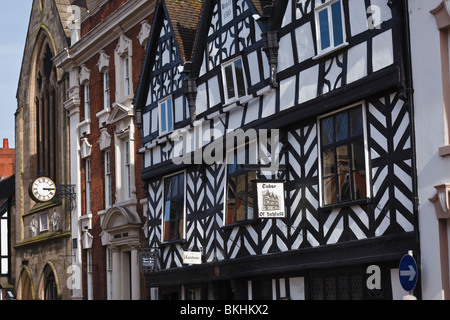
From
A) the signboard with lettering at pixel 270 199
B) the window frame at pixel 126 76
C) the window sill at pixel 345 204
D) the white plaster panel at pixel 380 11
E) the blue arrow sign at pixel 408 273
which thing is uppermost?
the window frame at pixel 126 76

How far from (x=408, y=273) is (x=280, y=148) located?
238 inches

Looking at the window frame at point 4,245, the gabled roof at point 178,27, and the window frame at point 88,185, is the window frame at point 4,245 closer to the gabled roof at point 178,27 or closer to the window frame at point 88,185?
the window frame at point 88,185

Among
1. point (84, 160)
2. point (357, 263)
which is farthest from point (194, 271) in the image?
point (84, 160)

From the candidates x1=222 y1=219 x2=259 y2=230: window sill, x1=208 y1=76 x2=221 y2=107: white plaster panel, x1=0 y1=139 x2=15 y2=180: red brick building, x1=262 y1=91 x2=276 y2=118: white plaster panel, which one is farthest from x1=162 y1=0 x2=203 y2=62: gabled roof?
x1=0 y1=139 x2=15 y2=180: red brick building

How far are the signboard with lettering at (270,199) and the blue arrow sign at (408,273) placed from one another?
194 inches

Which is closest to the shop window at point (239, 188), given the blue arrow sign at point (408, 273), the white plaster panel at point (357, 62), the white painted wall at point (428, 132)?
the white plaster panel at point (357, 62)

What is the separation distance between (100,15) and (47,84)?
27.9 ft

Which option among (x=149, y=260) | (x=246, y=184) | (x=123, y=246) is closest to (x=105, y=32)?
(x=123, y=246)

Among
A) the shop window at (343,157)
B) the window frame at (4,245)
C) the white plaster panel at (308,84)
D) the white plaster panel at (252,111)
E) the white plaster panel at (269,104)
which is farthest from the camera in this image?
the window frame at (4,245)

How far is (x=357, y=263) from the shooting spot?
17.8 m

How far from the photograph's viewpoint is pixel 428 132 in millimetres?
16281

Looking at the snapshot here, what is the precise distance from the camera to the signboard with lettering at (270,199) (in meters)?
20.2

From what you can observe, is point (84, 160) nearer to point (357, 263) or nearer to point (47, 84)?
point (47, 84)

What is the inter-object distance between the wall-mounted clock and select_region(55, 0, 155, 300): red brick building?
1555 mm
